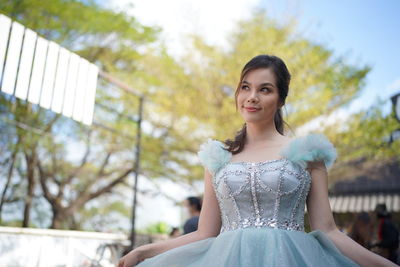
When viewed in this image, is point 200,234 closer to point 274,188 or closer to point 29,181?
point 274,188

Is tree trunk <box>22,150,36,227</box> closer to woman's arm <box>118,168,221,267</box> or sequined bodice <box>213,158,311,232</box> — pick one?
woman's arm <box>118,168,221,267</box>

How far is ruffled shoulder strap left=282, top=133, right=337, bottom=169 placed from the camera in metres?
1.38

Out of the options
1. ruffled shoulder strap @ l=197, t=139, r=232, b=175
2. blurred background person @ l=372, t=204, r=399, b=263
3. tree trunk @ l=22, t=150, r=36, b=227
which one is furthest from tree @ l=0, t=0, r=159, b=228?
ruffled shoulder strap @ l=197, t=139, r=232, b=175

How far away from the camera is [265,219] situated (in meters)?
1.35

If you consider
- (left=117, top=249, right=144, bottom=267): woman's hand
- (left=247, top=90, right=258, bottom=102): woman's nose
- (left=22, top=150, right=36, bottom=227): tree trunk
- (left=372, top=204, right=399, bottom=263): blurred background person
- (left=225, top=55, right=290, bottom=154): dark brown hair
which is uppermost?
(left=22, top=150, right=36, bottom=227): tree trunk

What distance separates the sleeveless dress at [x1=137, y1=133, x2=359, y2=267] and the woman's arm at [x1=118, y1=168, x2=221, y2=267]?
0.04 metres

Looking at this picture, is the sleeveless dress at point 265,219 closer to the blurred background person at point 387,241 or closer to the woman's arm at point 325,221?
the woman's arm at point 325,221

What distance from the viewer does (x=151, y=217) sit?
14.3 metres

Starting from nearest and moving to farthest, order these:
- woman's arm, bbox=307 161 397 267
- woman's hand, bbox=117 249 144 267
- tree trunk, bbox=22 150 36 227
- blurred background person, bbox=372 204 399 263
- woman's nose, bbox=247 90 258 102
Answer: woman's arm, bbox=307 161 397 267, woman's hand, bbox=117 249 144 267, woman's nose, bbox=247 90 258 102, blurred background person, bbox=372 204 399 263, tree trunk, bbox=22 150 36 227

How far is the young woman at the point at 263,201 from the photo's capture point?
1.24 metres

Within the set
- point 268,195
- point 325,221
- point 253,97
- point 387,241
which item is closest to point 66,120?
point 387,241

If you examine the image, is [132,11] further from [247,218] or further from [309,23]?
[247,218]

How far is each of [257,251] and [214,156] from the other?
38 centimetres

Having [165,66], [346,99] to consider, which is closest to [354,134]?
[346,99]
